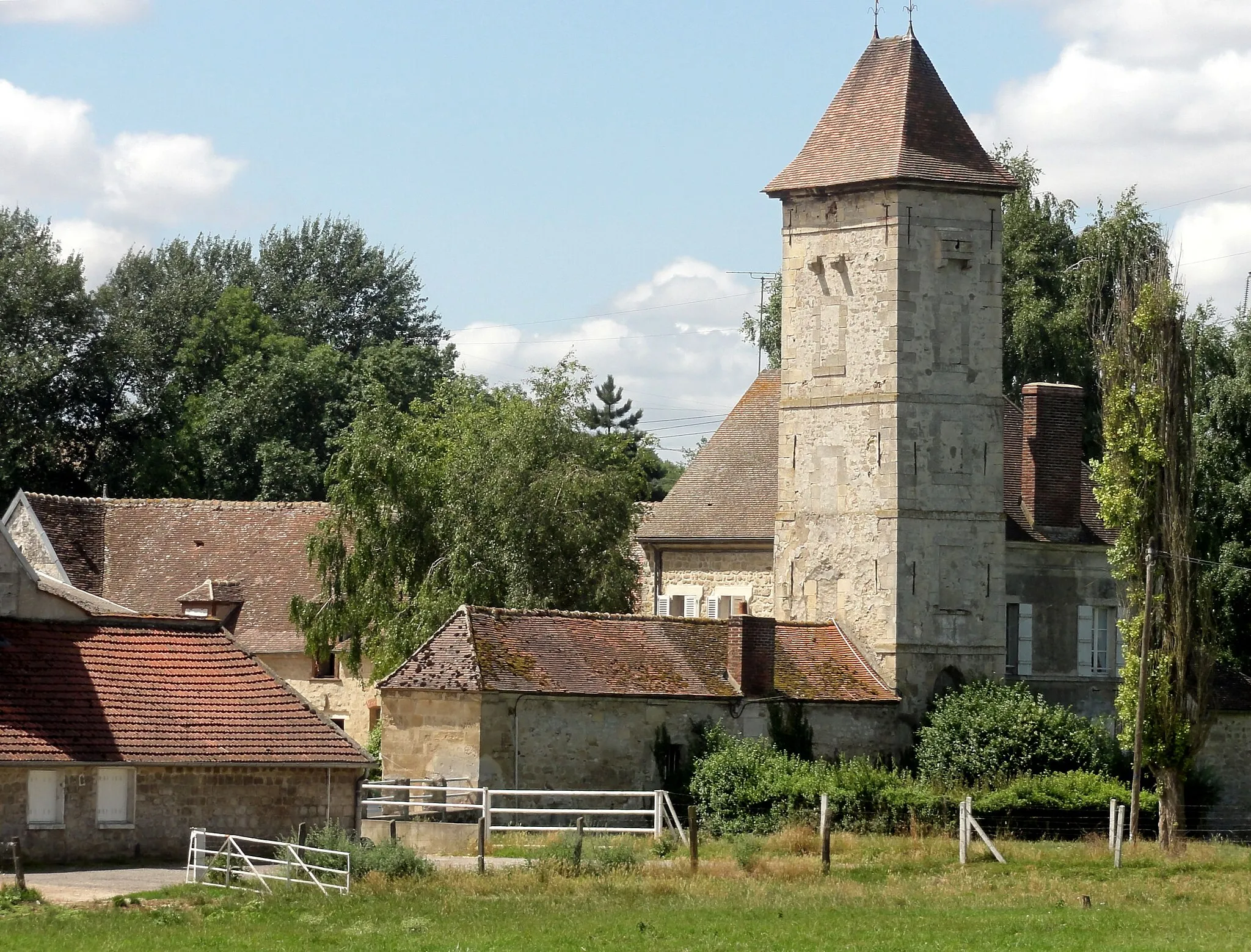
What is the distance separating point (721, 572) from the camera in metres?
46.3

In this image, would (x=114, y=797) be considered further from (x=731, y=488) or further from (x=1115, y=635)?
(x=1115, y=635)

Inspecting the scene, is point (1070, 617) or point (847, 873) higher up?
point (1070, 617)

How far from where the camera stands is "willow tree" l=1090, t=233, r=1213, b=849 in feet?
125

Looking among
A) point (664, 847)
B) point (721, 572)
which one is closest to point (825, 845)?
point (664, 847)

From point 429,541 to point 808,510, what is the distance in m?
8.64

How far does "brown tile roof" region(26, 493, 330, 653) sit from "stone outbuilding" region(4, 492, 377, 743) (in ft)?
0.10

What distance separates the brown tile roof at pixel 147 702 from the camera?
30125 mm

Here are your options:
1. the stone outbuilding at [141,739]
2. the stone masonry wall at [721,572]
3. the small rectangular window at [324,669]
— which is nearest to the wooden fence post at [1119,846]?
the stone outbuilding at [141,739]

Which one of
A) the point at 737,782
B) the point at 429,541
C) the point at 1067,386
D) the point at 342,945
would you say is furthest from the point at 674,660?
the point at 342,945

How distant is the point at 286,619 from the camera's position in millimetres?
49219

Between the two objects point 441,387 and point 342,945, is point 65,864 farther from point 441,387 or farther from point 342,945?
point 441,387

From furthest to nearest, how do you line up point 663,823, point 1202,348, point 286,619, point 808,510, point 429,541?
point 1202,348 → point 286,619 → point 429,541 → point 808,510 → point 663,823

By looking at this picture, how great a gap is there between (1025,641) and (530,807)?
13.6m

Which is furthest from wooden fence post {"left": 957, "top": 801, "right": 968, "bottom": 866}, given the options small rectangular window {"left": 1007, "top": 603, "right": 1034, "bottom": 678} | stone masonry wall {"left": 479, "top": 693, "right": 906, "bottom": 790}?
small rectangular window {"left": 1007, "top": 603, "right": 1034, "bottom": 678}
